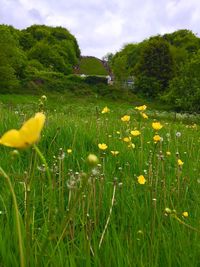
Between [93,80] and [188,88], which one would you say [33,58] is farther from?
[188,88]

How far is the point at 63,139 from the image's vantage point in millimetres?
3820

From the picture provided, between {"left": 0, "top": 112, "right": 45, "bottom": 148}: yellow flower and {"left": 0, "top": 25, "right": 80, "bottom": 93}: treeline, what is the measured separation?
29.8 meters

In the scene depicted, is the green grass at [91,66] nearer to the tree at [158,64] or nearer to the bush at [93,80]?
the tree at [158,64]

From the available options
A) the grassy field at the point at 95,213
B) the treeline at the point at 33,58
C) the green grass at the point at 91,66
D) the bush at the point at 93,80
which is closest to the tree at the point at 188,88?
the treeline at the point at 33,58

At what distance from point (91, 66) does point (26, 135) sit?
2923 inches

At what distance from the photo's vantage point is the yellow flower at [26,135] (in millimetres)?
729

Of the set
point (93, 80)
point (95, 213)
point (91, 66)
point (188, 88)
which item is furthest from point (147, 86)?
point (95, 213)

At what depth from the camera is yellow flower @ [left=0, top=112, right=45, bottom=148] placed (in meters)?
0.73

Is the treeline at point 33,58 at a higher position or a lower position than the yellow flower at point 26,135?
higher

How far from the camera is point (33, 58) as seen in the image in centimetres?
5159

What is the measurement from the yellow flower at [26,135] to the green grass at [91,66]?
6972 cm

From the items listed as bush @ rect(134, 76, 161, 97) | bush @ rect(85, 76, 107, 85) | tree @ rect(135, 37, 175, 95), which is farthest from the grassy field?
tree @ rect(135, 37, 175, 95)

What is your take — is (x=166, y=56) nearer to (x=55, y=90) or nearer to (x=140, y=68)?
(x=140, y=68)

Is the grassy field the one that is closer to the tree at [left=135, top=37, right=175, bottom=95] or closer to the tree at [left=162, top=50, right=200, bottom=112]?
the tree at [left=162, top=50, right=200, bottom=112]
